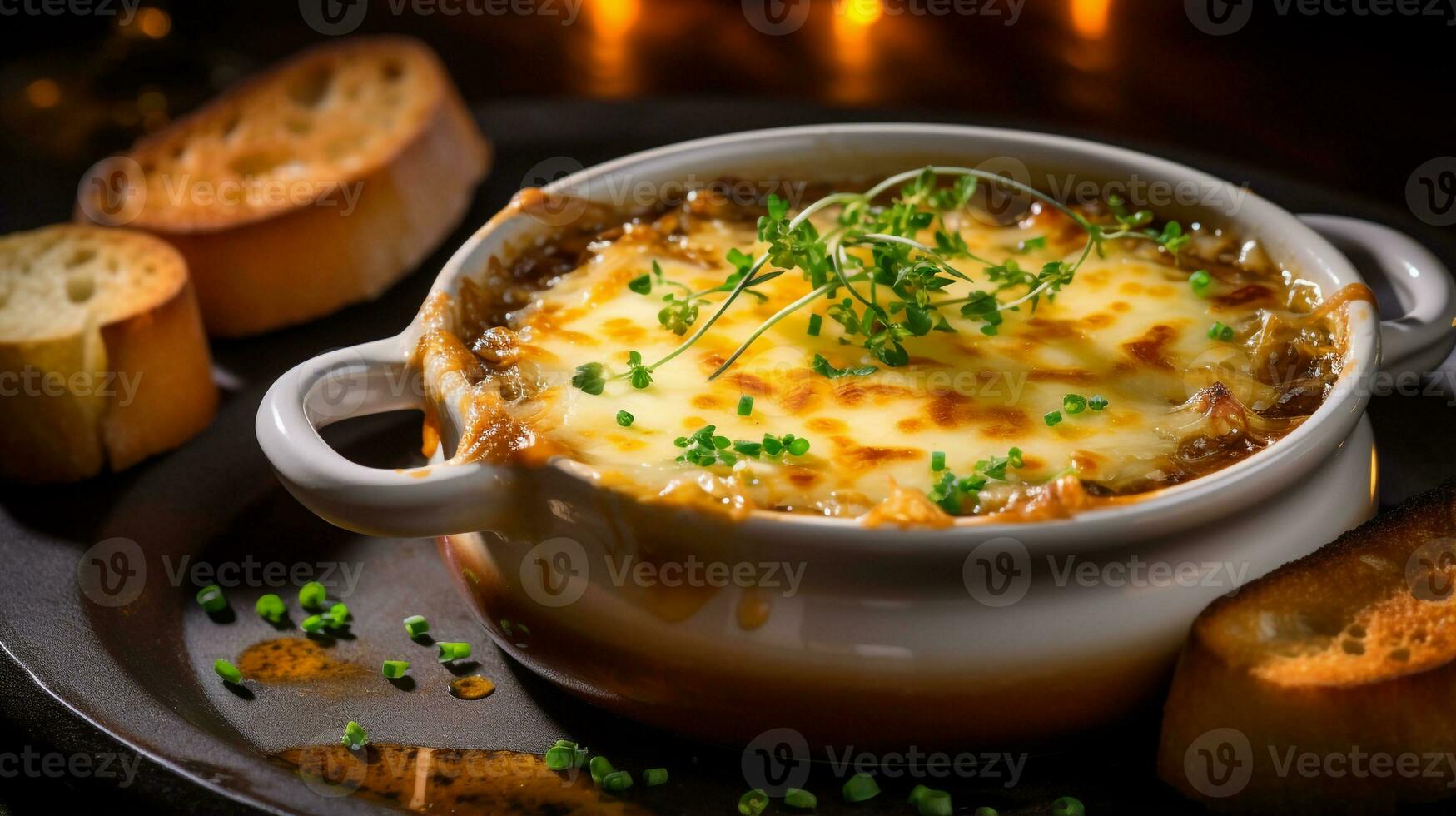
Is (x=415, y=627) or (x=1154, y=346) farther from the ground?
(x=1154, y=346)

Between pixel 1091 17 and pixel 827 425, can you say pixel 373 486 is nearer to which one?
pixel 827 425

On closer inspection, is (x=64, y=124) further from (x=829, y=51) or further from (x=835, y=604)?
(x=835, y=604)

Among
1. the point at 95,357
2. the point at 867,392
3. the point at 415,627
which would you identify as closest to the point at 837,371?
the point at 867,392

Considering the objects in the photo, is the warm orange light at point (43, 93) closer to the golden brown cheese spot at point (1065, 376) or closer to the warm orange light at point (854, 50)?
the warm orange light at point (854, 50)

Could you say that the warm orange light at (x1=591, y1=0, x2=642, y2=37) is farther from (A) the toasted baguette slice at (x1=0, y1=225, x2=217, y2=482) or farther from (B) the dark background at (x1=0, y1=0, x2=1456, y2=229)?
(A) the toasted baguette slice at (x1=0, y1=225, x2=217, y2=482)

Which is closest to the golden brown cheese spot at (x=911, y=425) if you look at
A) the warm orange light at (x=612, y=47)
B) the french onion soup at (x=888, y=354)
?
the french onion soup at (x=888, y=354)

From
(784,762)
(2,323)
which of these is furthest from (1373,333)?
(2,323)
